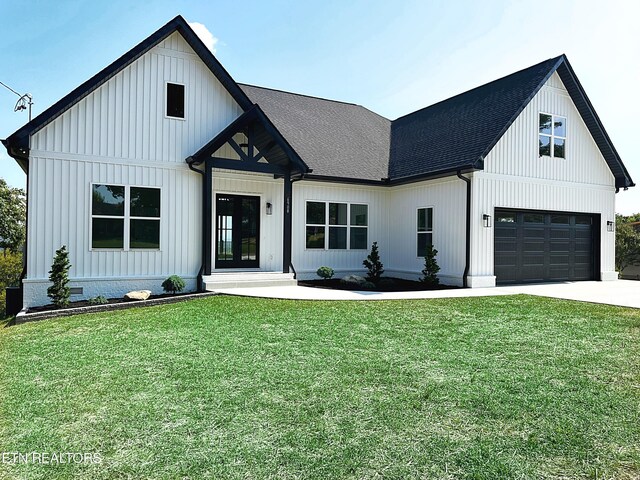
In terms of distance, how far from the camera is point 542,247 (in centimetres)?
1327

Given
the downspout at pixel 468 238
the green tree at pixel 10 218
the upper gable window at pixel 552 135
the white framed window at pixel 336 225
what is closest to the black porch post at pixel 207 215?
the white framed window at pixel 336 225

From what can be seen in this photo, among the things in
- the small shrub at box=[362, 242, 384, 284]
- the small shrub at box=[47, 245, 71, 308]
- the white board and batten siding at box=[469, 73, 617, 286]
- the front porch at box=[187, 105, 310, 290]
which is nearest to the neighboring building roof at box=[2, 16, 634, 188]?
the white board and batten siding at box=[469, 73, 617, 286]

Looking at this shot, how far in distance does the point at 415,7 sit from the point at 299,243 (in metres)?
7.21

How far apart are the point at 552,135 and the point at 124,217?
1252 cm

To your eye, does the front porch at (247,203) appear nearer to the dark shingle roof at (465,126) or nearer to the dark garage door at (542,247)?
the dark shingle roof at (465,126)

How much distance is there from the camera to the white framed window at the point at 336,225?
42.6ft

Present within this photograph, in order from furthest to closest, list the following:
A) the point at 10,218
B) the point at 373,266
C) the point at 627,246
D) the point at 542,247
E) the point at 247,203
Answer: the point at 10,218
the point at 627,246
the point at 542,247
the point at 373,266
the point at 247,203

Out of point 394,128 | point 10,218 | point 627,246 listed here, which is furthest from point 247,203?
point 10,218

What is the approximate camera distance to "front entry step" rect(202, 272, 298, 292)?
10375 millimetres

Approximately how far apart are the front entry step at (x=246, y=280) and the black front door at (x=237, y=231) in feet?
3.39

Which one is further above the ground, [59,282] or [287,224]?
[287,224]

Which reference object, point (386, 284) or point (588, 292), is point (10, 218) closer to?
point (386, 284)

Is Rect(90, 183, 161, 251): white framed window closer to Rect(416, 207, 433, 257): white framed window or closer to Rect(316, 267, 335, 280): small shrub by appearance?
Rect(316, 267, 335, 280): small shrub

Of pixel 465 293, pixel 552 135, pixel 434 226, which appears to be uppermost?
Answer: pixel 552 135
